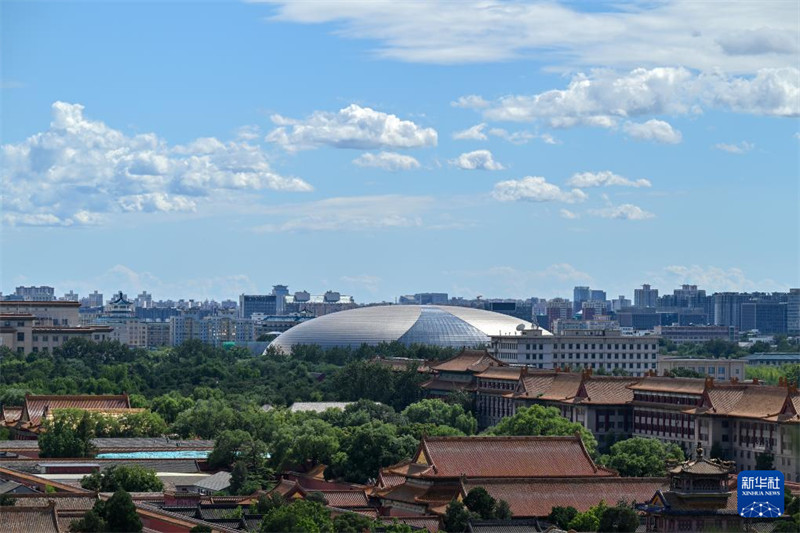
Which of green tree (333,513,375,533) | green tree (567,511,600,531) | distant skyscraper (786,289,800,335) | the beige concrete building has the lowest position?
green tree (333,513,375,533)

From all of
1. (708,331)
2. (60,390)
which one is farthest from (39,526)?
(708,331)

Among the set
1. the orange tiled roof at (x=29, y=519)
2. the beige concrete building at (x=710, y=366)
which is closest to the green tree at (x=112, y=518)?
the orange tiled roof at (x=29, y=519)

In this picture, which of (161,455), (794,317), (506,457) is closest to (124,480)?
(161,455)

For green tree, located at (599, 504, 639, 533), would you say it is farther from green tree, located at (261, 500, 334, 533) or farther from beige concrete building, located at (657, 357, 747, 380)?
beige concrete building, located at (657, 357, 747, 380)

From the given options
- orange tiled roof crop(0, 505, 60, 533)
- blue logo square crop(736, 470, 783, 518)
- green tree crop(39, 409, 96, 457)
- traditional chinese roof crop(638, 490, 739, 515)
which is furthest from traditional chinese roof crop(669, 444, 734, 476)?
green tree crop(39, 409, 96, 457)

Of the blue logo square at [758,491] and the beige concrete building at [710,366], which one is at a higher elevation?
the beige concrete building at [710,366]

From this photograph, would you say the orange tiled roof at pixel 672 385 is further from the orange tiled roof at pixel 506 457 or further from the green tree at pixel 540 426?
the orange tiled roof at pixel 506 457

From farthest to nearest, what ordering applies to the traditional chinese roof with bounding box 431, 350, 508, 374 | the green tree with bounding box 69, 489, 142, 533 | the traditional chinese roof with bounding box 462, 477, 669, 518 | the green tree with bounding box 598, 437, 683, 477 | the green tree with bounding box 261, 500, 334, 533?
the traditional chinese roof with bounding box 431, 350, 508, 374, the green tree with bounding box 598, 437, 683, 477, the traditional chinese roof with bounding box 462, 477, 669, 518, the green tree with bounding box 69, 489, 142, 533, the green tree with bounding box 261, 500, 334, 533

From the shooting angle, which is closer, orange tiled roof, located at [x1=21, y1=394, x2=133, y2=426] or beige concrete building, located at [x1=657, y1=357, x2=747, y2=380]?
orange tiled roof, located at [x1=21, y1=394, x2=133, y2=426]
